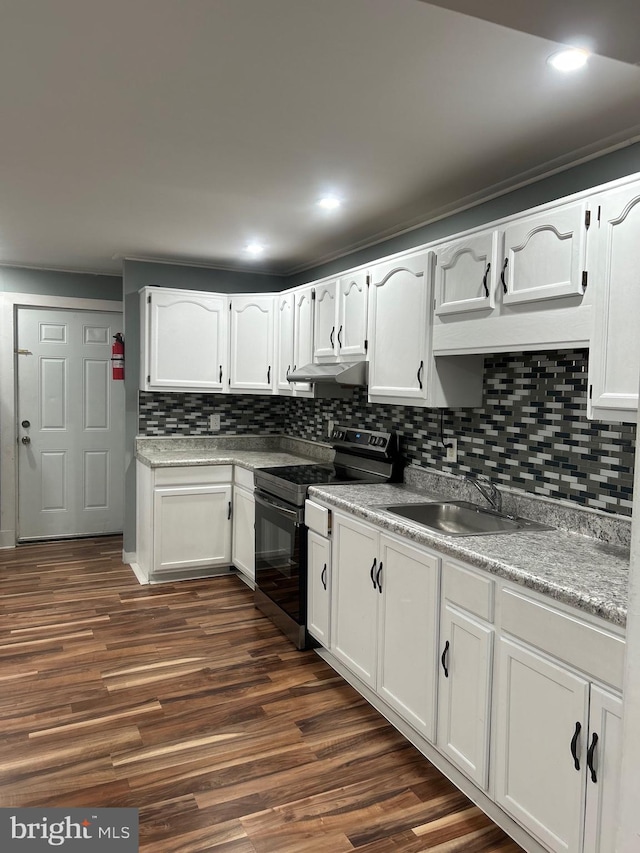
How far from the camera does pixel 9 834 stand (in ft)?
6.35

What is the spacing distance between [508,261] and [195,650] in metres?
2.54

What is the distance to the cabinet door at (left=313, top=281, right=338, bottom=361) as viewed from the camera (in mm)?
3797

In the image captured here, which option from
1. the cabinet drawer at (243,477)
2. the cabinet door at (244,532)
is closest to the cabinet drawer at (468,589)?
the cabinet door at (244,532)

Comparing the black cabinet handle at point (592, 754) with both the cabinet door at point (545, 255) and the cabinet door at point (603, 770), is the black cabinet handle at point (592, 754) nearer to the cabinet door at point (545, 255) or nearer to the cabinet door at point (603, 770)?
the cabinet door at point (603, 770)

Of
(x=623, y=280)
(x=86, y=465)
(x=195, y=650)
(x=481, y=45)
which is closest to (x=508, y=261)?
(x=623, y=280)

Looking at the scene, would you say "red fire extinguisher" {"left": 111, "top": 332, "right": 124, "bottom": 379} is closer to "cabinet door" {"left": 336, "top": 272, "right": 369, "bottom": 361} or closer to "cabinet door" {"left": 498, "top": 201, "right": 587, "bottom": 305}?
"cabinet door" {"left": 336, "top": 272, "right": 369, "bottom": 361}

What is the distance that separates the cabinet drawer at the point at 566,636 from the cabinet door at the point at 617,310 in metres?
0.64

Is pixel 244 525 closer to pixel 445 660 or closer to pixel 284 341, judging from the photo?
pixel 284 341

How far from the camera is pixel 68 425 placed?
5.64 metres

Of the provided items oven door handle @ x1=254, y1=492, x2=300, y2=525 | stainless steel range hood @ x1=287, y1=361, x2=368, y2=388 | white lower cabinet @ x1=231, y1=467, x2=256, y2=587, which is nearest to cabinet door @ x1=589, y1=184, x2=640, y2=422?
stainless steel range hood @ x1=287, y1=361, x2=368, y2=388

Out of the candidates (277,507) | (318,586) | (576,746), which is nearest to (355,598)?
(318,586)

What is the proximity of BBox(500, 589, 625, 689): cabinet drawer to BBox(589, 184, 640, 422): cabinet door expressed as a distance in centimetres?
64

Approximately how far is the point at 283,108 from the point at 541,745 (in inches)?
87.5

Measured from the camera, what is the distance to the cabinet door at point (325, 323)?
12.5 feet
